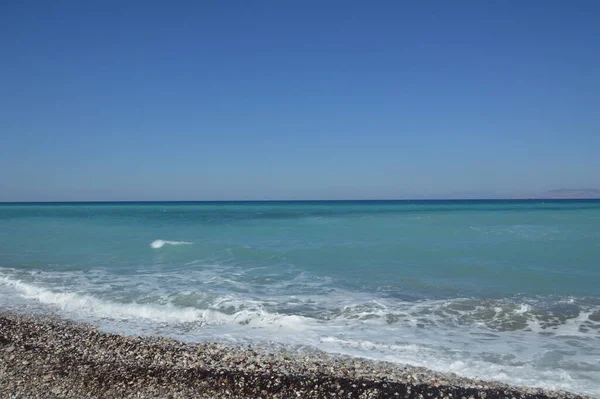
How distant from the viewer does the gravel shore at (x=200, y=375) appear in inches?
231

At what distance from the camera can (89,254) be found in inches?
827

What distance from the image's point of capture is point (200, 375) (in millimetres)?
6340

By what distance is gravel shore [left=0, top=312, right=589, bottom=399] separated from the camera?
5855 millimetres

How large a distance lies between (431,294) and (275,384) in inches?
299

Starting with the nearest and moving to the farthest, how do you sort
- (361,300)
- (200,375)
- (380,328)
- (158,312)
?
(200,375), (380,328), (158,312), (361,300)

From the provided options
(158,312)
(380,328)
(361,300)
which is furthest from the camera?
(361,300)

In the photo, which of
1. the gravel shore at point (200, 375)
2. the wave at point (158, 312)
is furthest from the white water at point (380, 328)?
the gravel shore at point (200, 375)

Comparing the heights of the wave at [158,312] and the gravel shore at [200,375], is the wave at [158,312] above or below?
below

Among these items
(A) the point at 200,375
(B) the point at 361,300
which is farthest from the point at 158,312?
(B) the point at 361,300

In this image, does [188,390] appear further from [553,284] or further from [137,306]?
[553,284]

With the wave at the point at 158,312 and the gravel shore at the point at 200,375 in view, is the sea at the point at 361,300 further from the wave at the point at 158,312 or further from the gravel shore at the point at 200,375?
the gravel shore at the point at 200,375

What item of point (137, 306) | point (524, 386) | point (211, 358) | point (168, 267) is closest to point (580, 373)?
point (524, 386)

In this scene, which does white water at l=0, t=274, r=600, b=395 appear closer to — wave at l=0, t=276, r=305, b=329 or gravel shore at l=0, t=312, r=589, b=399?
wave at l=0, t=276, r=305, b=329

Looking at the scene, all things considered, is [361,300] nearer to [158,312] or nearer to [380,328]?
[380,328]
